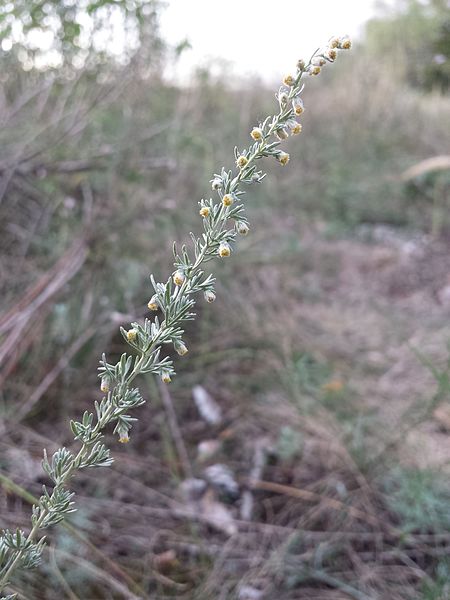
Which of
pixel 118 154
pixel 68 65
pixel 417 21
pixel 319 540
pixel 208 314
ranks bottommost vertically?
pixel 319 540

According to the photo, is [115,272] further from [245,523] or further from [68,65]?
[245,523]

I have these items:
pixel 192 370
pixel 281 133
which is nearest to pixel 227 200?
pixel 281 133

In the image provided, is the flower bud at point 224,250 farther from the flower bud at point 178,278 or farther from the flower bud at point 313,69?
the flower bud at point 313,69

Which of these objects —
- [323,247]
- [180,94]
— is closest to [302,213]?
[323,247]

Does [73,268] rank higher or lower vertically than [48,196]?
lower

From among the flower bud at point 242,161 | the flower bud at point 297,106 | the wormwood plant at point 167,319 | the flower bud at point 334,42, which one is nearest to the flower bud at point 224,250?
the wormwood plant at point 167,319

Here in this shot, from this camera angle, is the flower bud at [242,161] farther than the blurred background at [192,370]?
No

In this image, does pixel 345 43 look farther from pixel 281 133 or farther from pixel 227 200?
pixel 227 200

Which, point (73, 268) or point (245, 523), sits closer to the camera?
point (245, 523)
